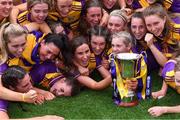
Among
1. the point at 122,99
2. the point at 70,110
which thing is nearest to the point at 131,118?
the point at 122,99

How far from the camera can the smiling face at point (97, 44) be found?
152 inches

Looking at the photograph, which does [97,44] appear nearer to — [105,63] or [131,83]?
[105,63]

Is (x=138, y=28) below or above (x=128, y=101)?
above

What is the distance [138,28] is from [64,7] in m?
0.80

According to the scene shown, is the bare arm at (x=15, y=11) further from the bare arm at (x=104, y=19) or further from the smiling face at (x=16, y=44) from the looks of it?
the bare arm at (x=104, y=19)

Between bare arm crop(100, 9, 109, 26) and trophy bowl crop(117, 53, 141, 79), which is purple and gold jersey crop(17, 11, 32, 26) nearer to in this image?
bare arm crop(100, 9, 109, 26)

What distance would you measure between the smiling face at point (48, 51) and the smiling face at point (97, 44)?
396mm

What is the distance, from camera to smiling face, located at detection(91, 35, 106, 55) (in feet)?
12.7

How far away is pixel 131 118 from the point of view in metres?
3.19

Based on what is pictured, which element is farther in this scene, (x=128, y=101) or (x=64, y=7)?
(x=64, y=7)

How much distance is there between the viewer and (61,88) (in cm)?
356

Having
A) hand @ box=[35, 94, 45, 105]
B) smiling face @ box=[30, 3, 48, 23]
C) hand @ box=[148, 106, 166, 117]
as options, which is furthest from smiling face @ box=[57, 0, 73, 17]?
hand @ box=[148, 106, 166, 117]

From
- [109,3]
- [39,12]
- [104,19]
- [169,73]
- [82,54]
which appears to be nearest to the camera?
[169,73]

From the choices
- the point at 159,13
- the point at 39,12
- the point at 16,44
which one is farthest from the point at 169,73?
the point at 39,12
